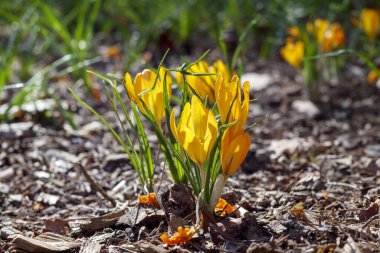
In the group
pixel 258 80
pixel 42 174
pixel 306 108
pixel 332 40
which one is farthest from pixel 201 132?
pixel 258 80

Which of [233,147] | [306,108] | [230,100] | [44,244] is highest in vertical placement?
[230,100]

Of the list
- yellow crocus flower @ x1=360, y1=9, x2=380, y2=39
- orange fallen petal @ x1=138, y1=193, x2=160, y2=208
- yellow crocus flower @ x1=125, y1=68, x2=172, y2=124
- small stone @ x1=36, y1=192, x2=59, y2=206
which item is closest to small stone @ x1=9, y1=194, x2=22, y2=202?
small stone @ x1=36, y1=192, x2=59, y2=206

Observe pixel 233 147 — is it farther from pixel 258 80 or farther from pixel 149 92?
pixel 258 80

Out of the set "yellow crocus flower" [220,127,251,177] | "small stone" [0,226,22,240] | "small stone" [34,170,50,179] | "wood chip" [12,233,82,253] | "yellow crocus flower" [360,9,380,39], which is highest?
"yellow crocus flower" [360,9,380,39]

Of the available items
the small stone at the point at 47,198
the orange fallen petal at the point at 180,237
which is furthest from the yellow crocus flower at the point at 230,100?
the small stone at the point at 47,198

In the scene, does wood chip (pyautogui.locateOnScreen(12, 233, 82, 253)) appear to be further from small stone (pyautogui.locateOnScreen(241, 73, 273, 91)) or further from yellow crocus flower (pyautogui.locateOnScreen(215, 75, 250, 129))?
small stone (pyautogui.locateOnScreen(241, 73, 273, 91))

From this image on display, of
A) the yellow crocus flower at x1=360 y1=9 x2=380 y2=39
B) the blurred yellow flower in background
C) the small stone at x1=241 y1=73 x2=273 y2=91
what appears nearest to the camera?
the blurred yellow flower in background
